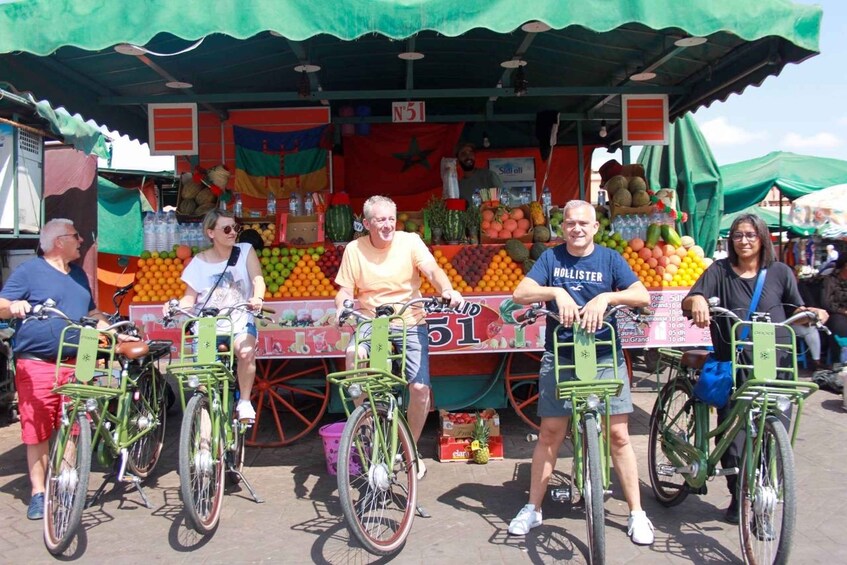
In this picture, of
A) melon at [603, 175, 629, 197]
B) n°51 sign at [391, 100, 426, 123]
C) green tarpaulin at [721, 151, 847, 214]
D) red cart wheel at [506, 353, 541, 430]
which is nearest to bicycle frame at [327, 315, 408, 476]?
red cart wheel at [506, 353, 541, 430]

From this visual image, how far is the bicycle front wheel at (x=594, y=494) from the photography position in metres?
3.30

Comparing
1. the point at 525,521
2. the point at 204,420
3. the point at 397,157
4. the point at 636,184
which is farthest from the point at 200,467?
the point at 397,157

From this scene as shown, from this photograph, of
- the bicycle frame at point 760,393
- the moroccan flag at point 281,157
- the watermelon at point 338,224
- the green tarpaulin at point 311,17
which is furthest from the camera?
the moroccan flag at point 281,157

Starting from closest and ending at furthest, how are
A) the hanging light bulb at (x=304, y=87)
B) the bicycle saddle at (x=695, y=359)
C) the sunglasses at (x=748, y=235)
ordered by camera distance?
the sunglasses at (x=748, y=235)
the bicycle saddle at (x=695, y=359)
the hanging light bulb at (x=304, y=87)

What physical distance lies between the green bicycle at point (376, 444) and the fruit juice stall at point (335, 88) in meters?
1.94

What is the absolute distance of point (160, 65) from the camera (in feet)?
21.2

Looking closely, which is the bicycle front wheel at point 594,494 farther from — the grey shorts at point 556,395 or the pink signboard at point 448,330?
the pink signboard at point 448,330

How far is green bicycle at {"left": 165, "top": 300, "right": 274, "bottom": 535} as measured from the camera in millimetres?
3775

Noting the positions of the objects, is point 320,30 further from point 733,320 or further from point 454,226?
point 733,320

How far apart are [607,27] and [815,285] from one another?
692 cm

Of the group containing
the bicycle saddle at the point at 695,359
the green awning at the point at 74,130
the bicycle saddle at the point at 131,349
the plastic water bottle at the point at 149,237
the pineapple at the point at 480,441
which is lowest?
the pineapple at the point at 480,441

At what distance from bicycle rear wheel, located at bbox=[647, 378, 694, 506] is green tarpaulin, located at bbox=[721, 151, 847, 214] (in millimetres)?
9216

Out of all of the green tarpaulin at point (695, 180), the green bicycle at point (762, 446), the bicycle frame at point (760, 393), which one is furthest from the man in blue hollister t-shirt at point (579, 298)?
the green tarpaulin at point (695, 180)

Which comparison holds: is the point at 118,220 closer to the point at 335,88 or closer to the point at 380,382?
the point at 335,88
